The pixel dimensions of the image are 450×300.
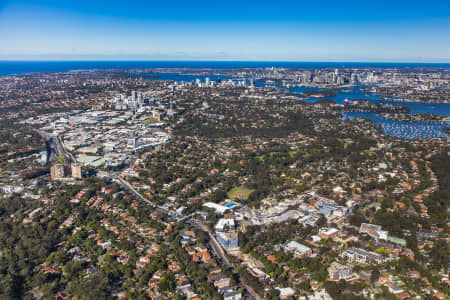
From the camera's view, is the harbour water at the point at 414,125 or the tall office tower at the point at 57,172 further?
the harbour water at the point at 414,125

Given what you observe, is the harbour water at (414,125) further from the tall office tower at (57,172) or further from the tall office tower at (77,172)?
the tall office tower at (57,172)

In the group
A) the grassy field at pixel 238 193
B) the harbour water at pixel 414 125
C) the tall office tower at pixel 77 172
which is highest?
the harbour water at pixel 414 125

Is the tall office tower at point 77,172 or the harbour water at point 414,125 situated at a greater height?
the harbour water at point 414,125

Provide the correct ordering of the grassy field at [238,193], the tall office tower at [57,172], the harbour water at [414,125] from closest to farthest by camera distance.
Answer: the grassy field at [238,193], the tall office tower at [57,172], the harbour water at [414,125]

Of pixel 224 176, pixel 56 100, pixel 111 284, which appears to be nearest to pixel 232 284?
pixel 111 284

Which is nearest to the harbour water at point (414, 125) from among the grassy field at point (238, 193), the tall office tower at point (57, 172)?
the grassy field at point (238, 193)

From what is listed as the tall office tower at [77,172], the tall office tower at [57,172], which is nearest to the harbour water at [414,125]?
the tall office tower at [77,172]

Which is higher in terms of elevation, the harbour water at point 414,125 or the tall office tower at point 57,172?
the harbour water at point 414,125

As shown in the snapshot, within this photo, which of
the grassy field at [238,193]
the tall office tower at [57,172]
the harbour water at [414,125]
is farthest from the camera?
the harbour water at [414,125]

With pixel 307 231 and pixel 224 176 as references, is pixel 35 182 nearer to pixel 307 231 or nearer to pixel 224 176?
pixel 224 176
